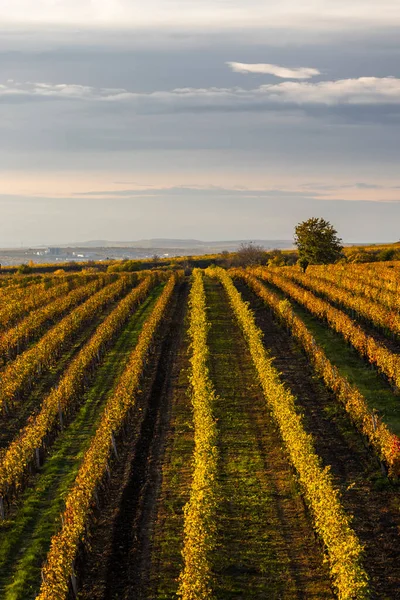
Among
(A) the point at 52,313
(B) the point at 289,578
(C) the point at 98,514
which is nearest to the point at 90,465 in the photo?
(C) the point at 98,514

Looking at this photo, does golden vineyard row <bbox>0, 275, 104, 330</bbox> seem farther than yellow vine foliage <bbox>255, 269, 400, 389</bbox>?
Yes

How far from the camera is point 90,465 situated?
2398cm

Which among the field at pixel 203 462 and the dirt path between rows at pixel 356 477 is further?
the dirt path between rows at pixel 356 477

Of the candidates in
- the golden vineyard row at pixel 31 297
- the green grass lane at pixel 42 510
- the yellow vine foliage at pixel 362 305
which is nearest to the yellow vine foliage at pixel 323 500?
the green grass lane at pixel 42 510

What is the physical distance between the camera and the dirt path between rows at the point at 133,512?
19141mm

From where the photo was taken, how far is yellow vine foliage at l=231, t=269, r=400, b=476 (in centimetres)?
2484

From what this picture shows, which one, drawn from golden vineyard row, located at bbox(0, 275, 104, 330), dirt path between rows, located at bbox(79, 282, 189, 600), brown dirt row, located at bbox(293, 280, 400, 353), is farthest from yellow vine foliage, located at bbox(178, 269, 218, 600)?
golden vineyard row, located at bbox(0, 275, 104, 330)

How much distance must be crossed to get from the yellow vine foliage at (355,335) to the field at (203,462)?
15 centimetres

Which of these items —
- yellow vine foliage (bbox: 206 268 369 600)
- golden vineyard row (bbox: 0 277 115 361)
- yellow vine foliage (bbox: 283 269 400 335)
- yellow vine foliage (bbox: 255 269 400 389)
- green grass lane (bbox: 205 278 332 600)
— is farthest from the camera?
golden vineyard row (bbox: 0 277 115 361)

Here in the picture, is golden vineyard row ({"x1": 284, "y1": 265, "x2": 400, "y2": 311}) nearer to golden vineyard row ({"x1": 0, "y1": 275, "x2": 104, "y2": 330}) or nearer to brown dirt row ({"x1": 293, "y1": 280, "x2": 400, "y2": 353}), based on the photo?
brown dirt row ({"x1": 293, "y1": 280, "x2": 400, "y2": 353})

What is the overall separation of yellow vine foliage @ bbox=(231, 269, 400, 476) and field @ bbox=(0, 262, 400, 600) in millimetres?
91

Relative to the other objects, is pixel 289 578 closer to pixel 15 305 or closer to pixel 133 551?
pixel 133 551

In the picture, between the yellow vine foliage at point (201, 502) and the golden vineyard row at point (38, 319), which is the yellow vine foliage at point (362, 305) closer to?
the yellow vine foliage at point (201, 502)

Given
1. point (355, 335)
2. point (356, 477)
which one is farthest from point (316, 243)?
point (356, 477)
